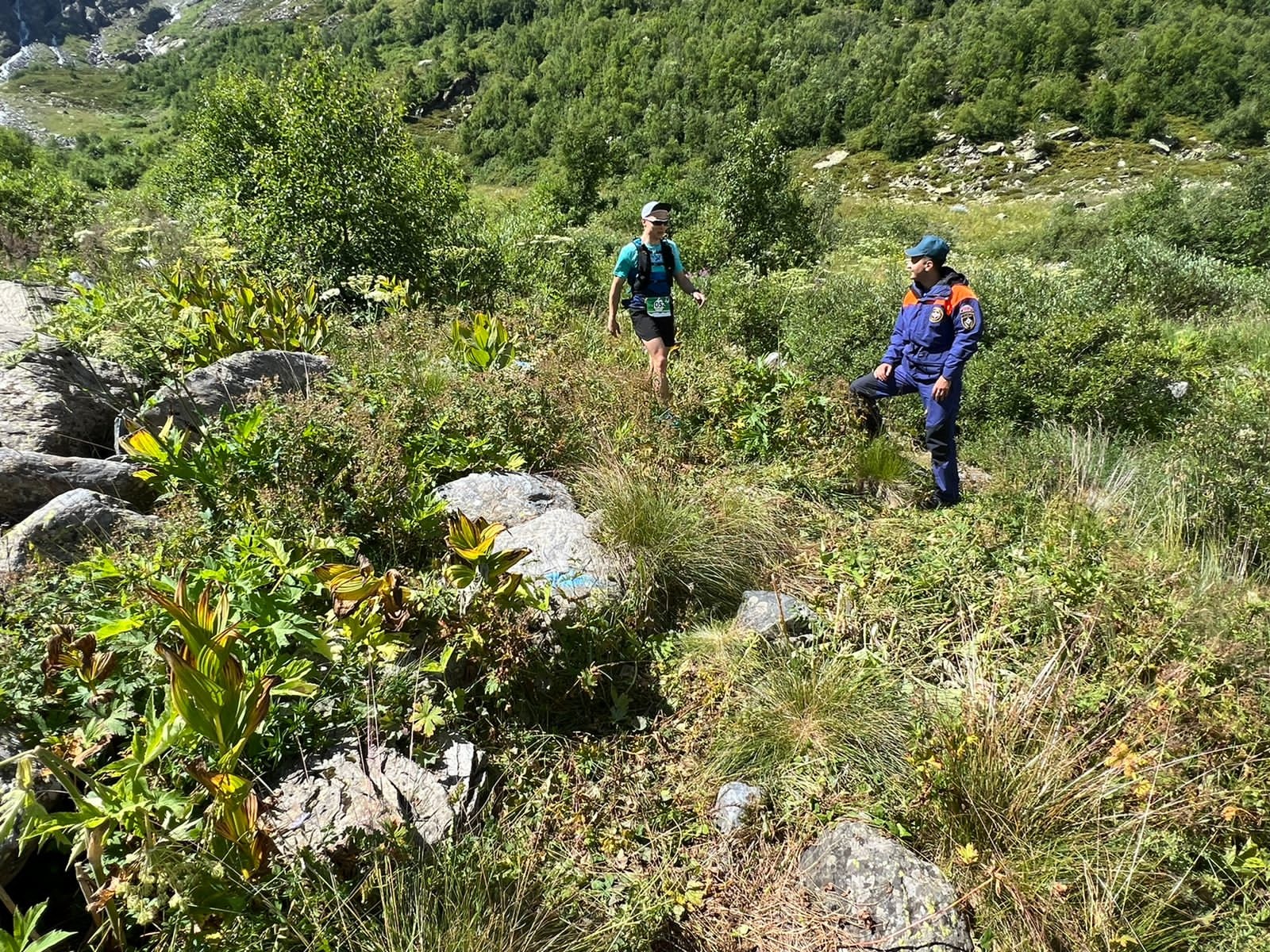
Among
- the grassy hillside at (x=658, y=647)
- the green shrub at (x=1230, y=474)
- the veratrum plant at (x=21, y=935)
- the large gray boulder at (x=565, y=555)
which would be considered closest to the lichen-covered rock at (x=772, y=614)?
the grassy hillside at (x=658, y=647)

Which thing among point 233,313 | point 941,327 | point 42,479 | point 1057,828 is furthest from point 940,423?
point 233,313

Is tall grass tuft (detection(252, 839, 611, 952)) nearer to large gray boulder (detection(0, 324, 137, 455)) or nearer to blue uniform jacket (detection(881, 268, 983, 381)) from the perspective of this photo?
large gray boulder (detection(0, 324, 137, 455))

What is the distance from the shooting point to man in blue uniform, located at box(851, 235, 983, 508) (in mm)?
4531

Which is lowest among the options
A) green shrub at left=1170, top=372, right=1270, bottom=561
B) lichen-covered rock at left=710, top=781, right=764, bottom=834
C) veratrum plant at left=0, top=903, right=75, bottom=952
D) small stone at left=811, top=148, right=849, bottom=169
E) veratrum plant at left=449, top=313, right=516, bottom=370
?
small stone at left=811, top=148, right=849, bottom=169

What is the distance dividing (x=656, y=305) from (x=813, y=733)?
13.8ft

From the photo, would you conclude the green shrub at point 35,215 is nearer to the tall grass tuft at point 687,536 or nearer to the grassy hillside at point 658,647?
the grassy hillside at point 658,647

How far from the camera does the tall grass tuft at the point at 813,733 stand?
2.80 metres

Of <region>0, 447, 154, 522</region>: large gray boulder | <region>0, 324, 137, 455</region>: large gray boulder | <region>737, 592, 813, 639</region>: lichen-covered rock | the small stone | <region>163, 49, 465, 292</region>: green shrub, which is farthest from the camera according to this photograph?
the small stone

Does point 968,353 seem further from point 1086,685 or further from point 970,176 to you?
point 970,176

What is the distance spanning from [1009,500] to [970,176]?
45948 mm

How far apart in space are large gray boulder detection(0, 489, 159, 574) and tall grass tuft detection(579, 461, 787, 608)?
2536 millimetres

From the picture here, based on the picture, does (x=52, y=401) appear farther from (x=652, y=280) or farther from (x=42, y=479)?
(x=652, y=280)

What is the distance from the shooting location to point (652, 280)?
5.92m

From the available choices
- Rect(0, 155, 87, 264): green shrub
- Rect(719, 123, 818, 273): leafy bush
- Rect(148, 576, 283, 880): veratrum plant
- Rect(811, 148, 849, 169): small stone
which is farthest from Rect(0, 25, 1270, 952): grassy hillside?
Rect(811, 148, 849, 169): small stone
